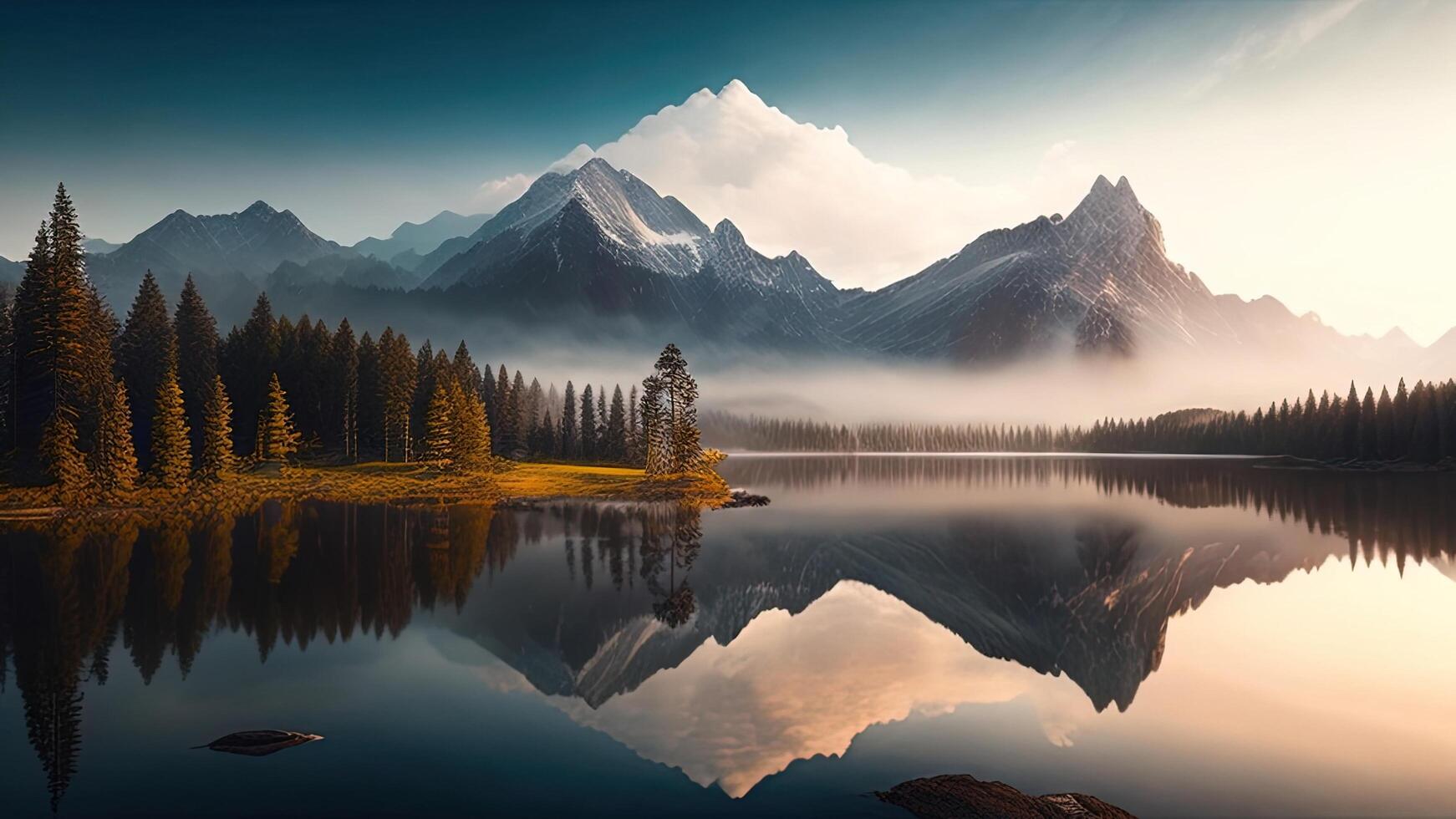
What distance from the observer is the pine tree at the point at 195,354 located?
11100cm

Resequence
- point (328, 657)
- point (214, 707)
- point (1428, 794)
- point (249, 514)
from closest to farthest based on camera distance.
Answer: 1. point (1428, 794)
2. point (214, 707)
3. point (328, 657)
4. point (249, 514)

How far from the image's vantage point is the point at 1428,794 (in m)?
19.5

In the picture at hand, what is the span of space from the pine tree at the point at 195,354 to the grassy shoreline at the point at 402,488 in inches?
671

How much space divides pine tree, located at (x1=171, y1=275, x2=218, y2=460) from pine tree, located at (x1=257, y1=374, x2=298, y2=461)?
28.8 ft

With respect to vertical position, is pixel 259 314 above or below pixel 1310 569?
above

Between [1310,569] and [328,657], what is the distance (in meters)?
62.3

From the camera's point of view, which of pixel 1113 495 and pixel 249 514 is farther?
pixel 1113 495

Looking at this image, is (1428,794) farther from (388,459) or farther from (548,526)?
(388,459)

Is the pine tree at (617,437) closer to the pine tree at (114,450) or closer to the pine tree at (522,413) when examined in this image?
the pine tree at (522,413)

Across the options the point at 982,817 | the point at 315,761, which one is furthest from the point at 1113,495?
the point at 315,761

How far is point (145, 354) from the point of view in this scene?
108 meters

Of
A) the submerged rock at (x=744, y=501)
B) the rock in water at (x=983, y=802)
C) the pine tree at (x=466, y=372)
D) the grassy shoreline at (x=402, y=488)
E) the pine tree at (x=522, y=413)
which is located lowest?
the submerged rock at (x=744, y=501)

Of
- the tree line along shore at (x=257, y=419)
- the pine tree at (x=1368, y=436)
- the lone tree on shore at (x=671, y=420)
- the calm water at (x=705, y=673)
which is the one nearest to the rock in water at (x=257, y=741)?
the calm water at (x=705, y=673)

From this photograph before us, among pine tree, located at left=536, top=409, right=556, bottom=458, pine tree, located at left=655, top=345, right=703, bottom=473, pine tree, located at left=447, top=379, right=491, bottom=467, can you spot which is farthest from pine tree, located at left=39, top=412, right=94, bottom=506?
pine tree, located at left=536, top=409, right=556, bottom=458
